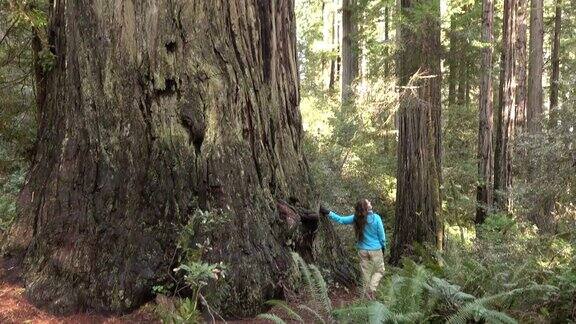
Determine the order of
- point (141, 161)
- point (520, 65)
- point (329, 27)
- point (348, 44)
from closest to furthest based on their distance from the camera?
point (141, 161) → point (520, 65) → point (348, 44) → point (329, 27)

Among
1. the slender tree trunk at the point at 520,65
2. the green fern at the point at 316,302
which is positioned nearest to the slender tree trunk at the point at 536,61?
the slender tree trunk at the point at 520,65

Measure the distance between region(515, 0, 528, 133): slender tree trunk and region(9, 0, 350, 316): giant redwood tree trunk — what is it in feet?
42.9

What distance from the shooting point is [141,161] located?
15.5ft

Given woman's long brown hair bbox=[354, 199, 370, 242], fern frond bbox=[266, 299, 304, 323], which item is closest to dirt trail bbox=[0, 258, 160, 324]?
fern frond bbox=[266, 299, 304, 323]

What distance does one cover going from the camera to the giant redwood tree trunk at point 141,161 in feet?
14.9

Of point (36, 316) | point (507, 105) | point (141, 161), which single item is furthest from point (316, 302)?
point (507, 105)

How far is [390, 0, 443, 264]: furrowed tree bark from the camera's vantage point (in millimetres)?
11320

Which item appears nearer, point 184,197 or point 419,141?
point 184,197

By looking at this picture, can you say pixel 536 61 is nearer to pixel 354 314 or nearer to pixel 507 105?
pixel 507 105

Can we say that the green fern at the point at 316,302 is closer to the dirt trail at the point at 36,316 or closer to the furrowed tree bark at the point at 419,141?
the dirt trail at the point at 36,316

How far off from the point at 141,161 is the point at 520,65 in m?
15.0

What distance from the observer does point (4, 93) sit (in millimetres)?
6863

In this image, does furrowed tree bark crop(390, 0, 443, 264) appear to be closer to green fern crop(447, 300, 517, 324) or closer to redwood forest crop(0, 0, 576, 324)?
redwood forest crop(0, 0, 576, 324)

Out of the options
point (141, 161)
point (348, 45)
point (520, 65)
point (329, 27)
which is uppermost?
point (329, 27)
